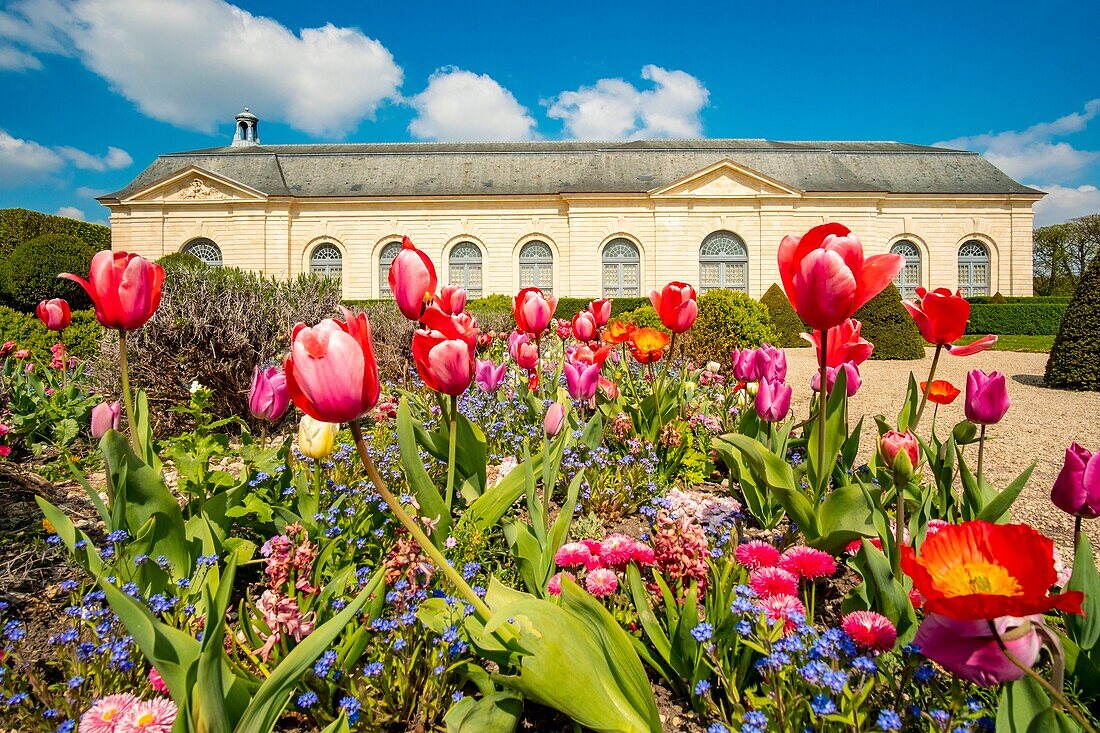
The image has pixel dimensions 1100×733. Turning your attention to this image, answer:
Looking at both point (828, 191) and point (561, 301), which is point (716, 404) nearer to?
point (561, 301)

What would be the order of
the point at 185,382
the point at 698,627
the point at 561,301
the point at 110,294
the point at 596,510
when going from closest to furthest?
1. the point at 698,627
2. the point at 110,294
3. the point at 596,510
4. the point at 185,382
5. the point at 561,301

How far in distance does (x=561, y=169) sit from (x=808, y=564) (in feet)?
80.0

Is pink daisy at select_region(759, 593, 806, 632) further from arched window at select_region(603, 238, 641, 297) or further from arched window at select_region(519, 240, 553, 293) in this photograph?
arched window at select_region(519, 240, 553, 293)

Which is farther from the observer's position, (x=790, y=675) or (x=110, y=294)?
(x=110, y=294)

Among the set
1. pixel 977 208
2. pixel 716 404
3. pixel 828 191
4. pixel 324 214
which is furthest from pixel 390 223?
pixel 977 208

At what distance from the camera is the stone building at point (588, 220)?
22.0 m

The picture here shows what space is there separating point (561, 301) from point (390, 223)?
27.5ft

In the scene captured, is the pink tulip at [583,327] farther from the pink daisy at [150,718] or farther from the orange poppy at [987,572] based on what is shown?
the pink daisy at [150,718]

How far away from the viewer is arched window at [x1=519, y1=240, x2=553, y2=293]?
23156mm

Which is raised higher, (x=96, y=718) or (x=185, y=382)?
(x=185, y=382)

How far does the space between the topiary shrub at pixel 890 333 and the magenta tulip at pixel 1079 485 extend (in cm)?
1032

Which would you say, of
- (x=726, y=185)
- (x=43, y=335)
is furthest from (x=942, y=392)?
(x=726, y=185)

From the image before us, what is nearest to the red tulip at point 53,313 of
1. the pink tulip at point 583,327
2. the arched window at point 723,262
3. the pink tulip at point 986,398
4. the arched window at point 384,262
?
the pink tulip at point 583,327

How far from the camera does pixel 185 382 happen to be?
4547 millimetres
